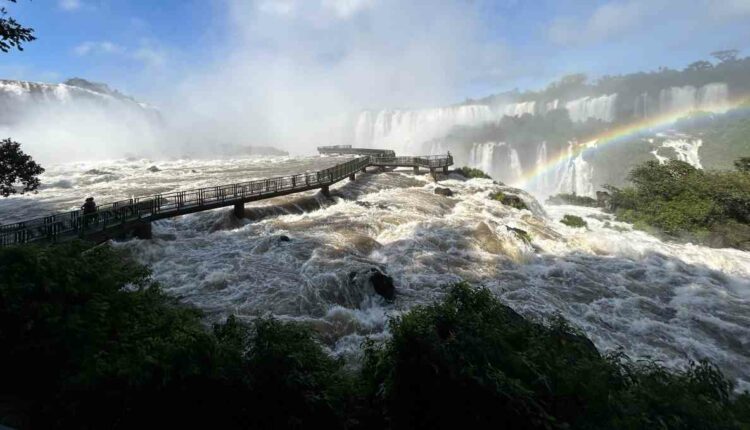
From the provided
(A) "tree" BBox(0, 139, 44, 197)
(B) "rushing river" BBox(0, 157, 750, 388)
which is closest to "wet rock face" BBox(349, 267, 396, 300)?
(B) "rushing river" BBox(0, 157, 750, 388)

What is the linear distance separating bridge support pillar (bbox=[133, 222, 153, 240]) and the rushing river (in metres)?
0.76

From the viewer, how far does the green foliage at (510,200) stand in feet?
95.9

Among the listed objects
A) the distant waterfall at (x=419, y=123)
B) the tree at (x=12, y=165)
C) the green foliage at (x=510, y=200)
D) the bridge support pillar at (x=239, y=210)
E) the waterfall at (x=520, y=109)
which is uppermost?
the waterfall at (x=520, y=109)

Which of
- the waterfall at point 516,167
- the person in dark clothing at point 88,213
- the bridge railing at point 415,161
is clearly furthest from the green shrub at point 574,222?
the waterfall at point 516,167

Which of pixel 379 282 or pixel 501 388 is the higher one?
pixel 501 388

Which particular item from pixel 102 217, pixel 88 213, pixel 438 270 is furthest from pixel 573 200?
pixel 88 213

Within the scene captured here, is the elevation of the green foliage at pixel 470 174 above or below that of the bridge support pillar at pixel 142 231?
above

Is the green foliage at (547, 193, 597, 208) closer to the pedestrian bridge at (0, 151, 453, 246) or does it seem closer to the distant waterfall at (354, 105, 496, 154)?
the pedestrian bridge at (0, 151, 453, 246)

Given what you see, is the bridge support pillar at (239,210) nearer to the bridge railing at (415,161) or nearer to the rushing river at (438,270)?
the rushing river at (438,270)

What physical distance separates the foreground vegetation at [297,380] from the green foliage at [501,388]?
0.01 m

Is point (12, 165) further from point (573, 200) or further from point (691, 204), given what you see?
point (573, 200)

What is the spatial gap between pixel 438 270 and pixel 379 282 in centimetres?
369

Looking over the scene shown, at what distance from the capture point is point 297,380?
4.82 meters

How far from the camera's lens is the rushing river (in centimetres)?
1200
